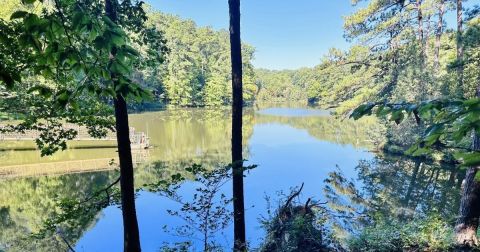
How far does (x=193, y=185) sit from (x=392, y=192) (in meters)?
7.27

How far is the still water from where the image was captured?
859 cm

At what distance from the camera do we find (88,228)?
357 inches

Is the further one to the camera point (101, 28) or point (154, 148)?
point (154, 148)

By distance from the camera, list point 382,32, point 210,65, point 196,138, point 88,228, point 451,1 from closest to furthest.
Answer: point 88,228 → point 451,1 → point 382,32 → point 196,138 → point 210,65

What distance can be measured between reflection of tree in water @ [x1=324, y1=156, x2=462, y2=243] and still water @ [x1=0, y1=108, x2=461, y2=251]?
0.04m

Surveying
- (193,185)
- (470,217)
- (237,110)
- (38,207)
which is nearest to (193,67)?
(193,185)

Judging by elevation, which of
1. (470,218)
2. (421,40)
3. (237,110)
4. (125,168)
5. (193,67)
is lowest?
(470,218)

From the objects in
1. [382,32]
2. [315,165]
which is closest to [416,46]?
[382,32]

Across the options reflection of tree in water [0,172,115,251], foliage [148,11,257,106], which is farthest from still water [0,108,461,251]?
foliage [148,11,257,106]

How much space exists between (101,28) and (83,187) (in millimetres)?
12873

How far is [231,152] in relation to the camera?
7637 millimetres

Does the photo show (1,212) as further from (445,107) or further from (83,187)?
(445,107)

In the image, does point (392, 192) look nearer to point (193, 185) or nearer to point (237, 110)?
point (193, 185)

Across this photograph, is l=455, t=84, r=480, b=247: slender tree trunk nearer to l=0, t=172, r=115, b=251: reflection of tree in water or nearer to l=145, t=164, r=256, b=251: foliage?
l=145, t=164, r=256, b=251: foliage
